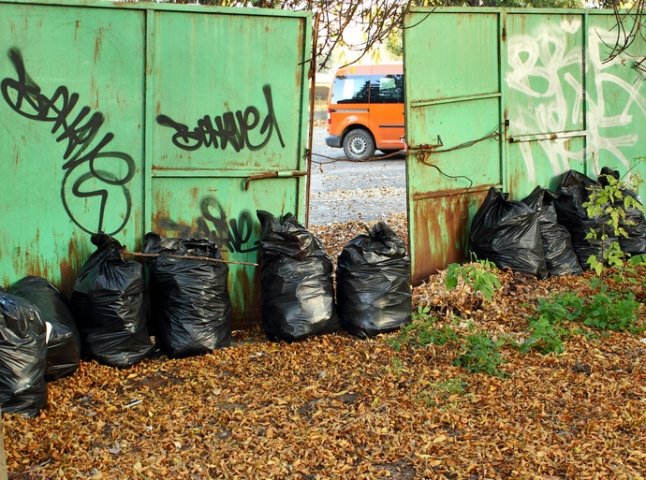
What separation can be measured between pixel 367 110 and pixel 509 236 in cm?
1115

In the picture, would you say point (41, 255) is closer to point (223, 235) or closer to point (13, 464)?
point (223, 235)

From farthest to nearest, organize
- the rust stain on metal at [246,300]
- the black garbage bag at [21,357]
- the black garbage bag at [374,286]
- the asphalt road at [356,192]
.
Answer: the asphalt road at [356,192]
the rust stain on metal at [246,300]
the black garbage bag at [374,286]
the black garbage bag at [21,357]

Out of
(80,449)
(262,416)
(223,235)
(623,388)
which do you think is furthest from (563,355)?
(80,449)

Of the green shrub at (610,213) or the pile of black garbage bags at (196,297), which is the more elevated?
the green shrub at (610,213)

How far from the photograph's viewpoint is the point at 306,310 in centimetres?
553

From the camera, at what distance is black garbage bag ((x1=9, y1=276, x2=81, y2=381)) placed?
15.7 feet

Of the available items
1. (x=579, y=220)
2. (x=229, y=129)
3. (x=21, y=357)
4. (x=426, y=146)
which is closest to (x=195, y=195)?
(x=229, y=129)

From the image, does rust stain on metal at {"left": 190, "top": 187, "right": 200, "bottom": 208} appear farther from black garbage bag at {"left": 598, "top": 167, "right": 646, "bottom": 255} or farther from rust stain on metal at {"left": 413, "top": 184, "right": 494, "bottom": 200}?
black garbage bag at {"left": 598, "top": 167, "right": 646, "bottom": 255}

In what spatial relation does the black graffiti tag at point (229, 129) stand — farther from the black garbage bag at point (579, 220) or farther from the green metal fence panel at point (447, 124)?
the black garbage bag at point (579, 220)

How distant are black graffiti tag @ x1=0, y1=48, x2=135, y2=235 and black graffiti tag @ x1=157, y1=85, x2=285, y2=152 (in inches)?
15.0

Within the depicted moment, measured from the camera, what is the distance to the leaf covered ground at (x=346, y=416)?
3789 mm

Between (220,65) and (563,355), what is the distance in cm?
294

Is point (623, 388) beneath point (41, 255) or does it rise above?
beneath

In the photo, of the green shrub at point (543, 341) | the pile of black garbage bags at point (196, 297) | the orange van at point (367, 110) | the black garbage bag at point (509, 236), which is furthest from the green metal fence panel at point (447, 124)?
the orange van at point (367, 110)
